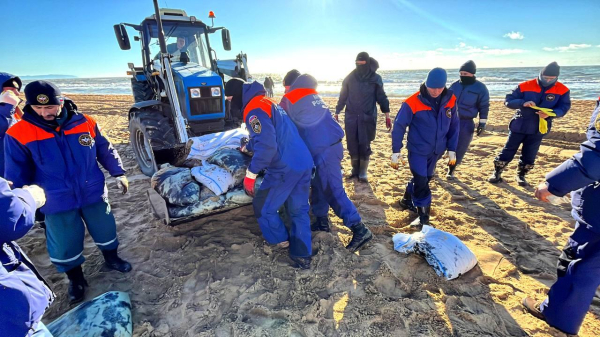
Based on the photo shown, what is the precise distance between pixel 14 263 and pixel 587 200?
3404 mm

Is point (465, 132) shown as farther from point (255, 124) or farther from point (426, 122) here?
point (255, 124)

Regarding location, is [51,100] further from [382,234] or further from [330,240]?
[382,234]

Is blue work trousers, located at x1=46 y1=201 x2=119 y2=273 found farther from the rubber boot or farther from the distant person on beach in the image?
the rubber boot

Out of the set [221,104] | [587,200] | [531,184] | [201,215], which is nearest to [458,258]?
[587,200]

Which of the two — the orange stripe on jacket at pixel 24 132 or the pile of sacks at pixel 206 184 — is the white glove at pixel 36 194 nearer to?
the orange stripe on jacket at pixel 24 132

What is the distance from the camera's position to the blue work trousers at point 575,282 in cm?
193

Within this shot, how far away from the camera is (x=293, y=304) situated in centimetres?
242

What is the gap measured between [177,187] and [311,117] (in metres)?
1.62

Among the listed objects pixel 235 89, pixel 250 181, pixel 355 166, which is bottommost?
pixel 355 166

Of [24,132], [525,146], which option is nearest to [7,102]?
[24,132]

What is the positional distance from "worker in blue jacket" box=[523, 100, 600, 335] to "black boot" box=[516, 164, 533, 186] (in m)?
3.12

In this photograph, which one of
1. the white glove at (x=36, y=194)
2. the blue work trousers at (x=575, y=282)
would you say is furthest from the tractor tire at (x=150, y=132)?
the blue work trousers at (x=575, y=282)

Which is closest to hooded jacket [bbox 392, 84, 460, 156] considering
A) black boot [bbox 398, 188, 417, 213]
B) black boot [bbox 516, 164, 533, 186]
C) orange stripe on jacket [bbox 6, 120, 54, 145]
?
black boot [bbox 398, 188, 417, 213]

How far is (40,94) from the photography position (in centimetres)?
215
